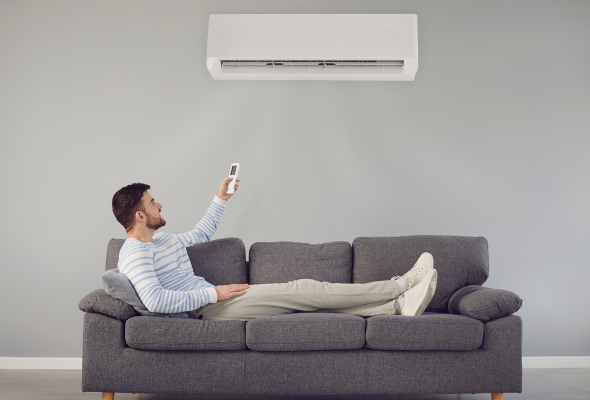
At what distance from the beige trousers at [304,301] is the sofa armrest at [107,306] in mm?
306

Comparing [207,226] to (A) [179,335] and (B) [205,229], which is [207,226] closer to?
(B) [205,229]

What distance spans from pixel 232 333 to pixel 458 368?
3.15ft

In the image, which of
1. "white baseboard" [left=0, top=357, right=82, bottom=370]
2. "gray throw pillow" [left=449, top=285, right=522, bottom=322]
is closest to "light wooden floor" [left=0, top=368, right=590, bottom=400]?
"white baseboard" [left=0, top=357, right=82, bottom=370]

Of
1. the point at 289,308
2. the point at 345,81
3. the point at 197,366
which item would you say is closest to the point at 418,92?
the point at 345,81

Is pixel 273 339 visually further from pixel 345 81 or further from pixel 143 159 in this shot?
pixel 345 81

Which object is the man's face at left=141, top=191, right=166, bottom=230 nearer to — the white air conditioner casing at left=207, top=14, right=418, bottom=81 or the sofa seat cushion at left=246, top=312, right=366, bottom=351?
the sofa seat cushion at left=246, top=312, right=366, bottom=351

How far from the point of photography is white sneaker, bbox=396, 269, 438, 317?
6.74 feet

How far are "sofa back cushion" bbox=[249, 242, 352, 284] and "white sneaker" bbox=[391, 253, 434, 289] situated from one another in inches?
13.0

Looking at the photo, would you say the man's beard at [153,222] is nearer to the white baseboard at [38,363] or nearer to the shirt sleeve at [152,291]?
the shirt sleeve at [152,291]

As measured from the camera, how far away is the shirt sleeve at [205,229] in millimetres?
2432

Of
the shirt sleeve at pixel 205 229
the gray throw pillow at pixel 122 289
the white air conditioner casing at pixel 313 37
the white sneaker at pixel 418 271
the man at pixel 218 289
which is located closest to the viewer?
the gray throw pillow at pixel 122 289

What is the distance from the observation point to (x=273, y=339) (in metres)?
1.96

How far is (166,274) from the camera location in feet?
7.28

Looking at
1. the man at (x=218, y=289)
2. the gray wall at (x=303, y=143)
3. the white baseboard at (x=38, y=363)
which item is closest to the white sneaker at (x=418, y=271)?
the man at (x=218, y=289)
